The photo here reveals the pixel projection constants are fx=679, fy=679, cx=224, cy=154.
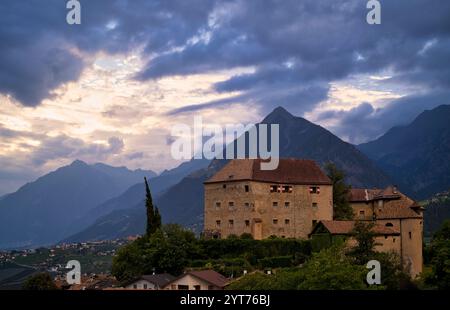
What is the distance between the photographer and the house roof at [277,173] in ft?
245

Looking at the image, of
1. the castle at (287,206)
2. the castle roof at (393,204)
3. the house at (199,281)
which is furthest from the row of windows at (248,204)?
the house at (199,281)

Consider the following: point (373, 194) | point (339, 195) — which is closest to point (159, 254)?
point (339, 195)

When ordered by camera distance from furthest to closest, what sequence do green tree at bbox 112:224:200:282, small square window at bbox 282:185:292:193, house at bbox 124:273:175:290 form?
small square window at bbox 282:185:292:193 < green tree at bbox 112:224:200:282 < house at bbox 124:273:175:290

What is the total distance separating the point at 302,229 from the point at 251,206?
21.6 ft

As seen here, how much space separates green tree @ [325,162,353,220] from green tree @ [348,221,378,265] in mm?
12582

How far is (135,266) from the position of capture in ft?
230

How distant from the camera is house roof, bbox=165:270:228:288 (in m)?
57.3

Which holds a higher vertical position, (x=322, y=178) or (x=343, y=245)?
(x=322, y=178)

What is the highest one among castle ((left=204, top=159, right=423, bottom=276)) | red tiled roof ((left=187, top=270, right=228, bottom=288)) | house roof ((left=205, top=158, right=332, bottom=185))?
house roof ((left=205, top=158, right=332, bottom=185))

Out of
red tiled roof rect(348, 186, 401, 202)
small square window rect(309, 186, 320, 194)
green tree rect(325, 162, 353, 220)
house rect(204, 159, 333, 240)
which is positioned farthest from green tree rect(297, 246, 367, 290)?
green tree rect(325, 162, 353, 220)

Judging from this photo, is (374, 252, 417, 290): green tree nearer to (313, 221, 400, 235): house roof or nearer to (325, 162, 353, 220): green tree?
(313, 221, 400, 235): house roof

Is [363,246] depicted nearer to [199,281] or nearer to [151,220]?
[199,281]
